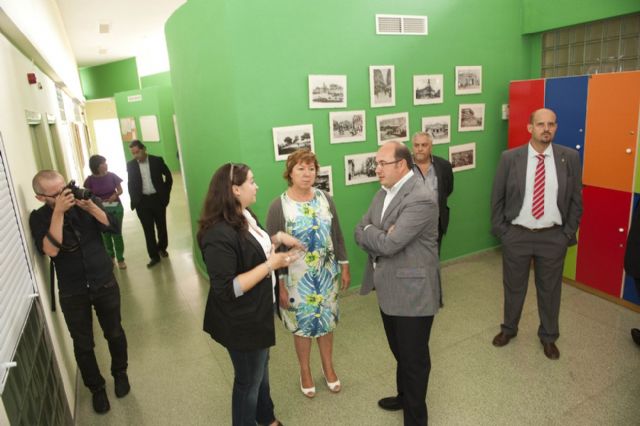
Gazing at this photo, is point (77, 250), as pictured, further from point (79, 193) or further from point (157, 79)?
point (157, 79)

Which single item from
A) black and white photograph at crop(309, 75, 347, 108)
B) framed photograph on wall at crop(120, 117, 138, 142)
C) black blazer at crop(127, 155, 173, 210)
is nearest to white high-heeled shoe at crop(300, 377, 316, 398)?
black and white photograph at crop(309, 75, 347, 108)

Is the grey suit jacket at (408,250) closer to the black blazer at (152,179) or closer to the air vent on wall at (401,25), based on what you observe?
the air vent on wall at (401,25)

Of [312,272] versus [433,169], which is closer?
[312,272]

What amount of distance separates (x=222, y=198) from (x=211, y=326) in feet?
2.18

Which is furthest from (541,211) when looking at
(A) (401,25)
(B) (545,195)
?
(A) (401,25)

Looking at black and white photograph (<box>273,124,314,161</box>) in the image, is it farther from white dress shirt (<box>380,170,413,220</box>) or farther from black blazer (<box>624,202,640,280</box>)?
black blazer (<box>624,202,640,280</box>)

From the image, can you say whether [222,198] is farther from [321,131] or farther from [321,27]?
[321,27]

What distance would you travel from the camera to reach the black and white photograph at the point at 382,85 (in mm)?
4250

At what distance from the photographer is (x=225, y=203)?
6.50 feet

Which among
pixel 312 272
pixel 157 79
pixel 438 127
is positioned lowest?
pixel 312 272

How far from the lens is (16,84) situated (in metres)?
3.26

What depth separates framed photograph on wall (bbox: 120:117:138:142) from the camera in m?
13.5

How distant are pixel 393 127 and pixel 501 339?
2314 millimetres

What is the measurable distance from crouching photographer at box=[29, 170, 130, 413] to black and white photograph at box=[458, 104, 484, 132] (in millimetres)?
3844
